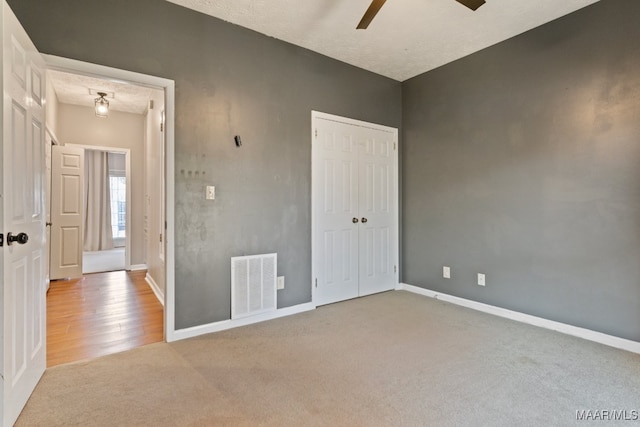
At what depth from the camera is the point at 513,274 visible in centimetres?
324

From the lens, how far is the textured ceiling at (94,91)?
412 cm

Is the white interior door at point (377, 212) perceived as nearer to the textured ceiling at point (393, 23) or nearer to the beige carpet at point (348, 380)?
the textured ceiling at point (393, 23)

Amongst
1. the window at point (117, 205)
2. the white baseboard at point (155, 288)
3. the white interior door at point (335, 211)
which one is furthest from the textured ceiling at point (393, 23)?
the window at point (117, 205)

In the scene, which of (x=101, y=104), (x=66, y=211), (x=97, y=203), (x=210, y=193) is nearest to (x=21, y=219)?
(x=210, y=193)

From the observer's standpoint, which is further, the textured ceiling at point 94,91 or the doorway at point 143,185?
the textured ceiling at point 94,91

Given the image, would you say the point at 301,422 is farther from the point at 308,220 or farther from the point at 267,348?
the point at 308,220

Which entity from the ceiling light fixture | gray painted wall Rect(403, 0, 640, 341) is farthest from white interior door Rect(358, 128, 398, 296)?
the ceiling light fixture

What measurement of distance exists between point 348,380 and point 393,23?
2994 mm

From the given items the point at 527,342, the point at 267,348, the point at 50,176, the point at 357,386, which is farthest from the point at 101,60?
the point at 527,342

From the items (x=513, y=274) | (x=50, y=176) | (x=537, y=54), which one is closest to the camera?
(x=537, y=54)

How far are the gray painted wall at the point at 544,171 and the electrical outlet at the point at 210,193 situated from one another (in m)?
2.61

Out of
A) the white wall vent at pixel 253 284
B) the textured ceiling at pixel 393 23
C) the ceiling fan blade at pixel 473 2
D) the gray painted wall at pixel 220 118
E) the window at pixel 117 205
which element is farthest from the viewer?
the window at pixel 117 205

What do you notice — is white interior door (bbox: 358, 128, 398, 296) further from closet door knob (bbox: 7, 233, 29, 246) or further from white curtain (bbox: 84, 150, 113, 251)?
white curtain (bbox: 84, 150, 113, 251)

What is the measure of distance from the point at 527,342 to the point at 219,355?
8.20ft
